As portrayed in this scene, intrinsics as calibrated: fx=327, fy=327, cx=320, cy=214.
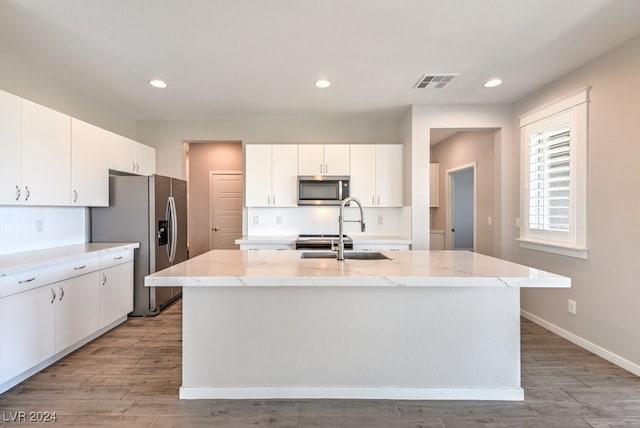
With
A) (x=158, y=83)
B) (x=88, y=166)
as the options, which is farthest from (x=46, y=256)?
(x=158, y=83)

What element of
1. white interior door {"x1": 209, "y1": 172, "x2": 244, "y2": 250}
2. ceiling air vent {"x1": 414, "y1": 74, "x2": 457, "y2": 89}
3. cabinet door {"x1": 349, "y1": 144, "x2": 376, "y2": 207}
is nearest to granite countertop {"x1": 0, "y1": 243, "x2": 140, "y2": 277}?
white interior door {"x1": 209, "y1": 172, "x2": 244, "y2": 250}

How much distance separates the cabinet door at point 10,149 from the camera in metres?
2.37

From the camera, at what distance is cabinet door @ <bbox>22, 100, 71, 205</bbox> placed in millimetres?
2568

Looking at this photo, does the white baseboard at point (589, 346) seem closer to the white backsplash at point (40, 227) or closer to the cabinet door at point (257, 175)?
the cabinet door at point (257, 175)

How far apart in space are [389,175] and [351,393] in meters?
2.94

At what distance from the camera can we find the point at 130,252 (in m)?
3.56

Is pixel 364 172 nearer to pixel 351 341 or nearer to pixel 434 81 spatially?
pixel 434 81

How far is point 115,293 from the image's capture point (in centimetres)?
330

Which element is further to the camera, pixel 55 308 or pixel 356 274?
pixel 55 308

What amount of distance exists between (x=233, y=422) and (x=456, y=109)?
3.88 m

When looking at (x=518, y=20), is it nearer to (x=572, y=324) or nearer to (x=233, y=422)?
(x=572, y=324)

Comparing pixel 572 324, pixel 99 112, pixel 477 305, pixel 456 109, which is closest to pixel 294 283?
pixel 477 305

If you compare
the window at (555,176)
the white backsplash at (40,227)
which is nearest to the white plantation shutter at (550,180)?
the window at (555,176)

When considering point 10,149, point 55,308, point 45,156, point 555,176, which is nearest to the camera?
point 10,149
